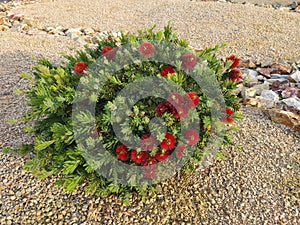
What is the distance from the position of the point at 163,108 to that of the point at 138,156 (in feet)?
1.33

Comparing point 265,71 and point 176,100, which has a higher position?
point 176,100

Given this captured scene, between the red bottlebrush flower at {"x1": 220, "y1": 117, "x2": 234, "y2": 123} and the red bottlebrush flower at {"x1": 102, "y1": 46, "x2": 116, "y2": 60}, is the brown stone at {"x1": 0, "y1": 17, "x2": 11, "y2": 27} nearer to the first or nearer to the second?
the red bottlebrush flower at {"x1": 102, "y1": 46, "x2": 116, "y2": 60}

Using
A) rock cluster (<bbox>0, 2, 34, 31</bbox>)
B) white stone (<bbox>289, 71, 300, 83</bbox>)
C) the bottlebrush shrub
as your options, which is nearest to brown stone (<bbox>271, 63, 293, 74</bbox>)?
white stone (<bbox>289, 71, 300, 83</bbox>)

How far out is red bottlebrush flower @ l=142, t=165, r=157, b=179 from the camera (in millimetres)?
2279

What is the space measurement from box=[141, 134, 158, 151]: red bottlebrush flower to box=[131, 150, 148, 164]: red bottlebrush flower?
0.16 ft

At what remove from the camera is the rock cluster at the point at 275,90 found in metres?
3.72

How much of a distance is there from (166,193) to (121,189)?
0.51 m

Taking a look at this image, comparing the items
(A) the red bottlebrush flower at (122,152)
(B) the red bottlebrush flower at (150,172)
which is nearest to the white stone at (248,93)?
(B) the red bottlebrush flower at (150,172)

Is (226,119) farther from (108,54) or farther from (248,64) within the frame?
(248,64)

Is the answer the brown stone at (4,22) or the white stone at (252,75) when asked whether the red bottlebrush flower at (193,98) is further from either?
the brown stone at (4,22)

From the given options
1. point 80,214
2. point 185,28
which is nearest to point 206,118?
point 80,214

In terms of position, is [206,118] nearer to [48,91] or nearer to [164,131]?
[164,131]

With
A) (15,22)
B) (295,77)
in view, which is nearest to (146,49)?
(295,77)

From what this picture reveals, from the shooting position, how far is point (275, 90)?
450cm
